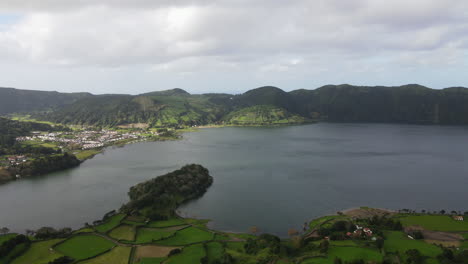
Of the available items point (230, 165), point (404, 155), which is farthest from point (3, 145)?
point (404, 155)

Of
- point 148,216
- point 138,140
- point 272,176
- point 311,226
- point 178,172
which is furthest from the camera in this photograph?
point 138,140

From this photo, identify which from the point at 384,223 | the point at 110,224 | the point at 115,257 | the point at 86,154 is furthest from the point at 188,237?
the point at 86,154

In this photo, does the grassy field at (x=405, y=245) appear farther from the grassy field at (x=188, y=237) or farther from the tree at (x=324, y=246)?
the grassy field at (x=188, y=237)

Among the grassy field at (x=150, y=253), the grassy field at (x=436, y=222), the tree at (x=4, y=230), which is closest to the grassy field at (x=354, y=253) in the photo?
the grassy field at (x=436, y=222)

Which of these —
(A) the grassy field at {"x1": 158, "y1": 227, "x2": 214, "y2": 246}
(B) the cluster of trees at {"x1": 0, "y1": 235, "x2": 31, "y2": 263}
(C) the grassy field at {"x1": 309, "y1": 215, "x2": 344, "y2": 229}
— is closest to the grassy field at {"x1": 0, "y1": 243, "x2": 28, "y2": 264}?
(B) the cluster of trees at {"x1": 0, "y1": 235, "x2": 31, "y2": 263}

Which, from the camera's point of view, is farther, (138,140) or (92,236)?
(138,140)

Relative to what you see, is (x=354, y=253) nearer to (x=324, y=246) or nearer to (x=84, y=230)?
(x=324, y=246)

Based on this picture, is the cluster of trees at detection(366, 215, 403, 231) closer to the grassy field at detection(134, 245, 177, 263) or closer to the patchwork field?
the patchwork field

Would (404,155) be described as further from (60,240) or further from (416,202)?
(60,240)
